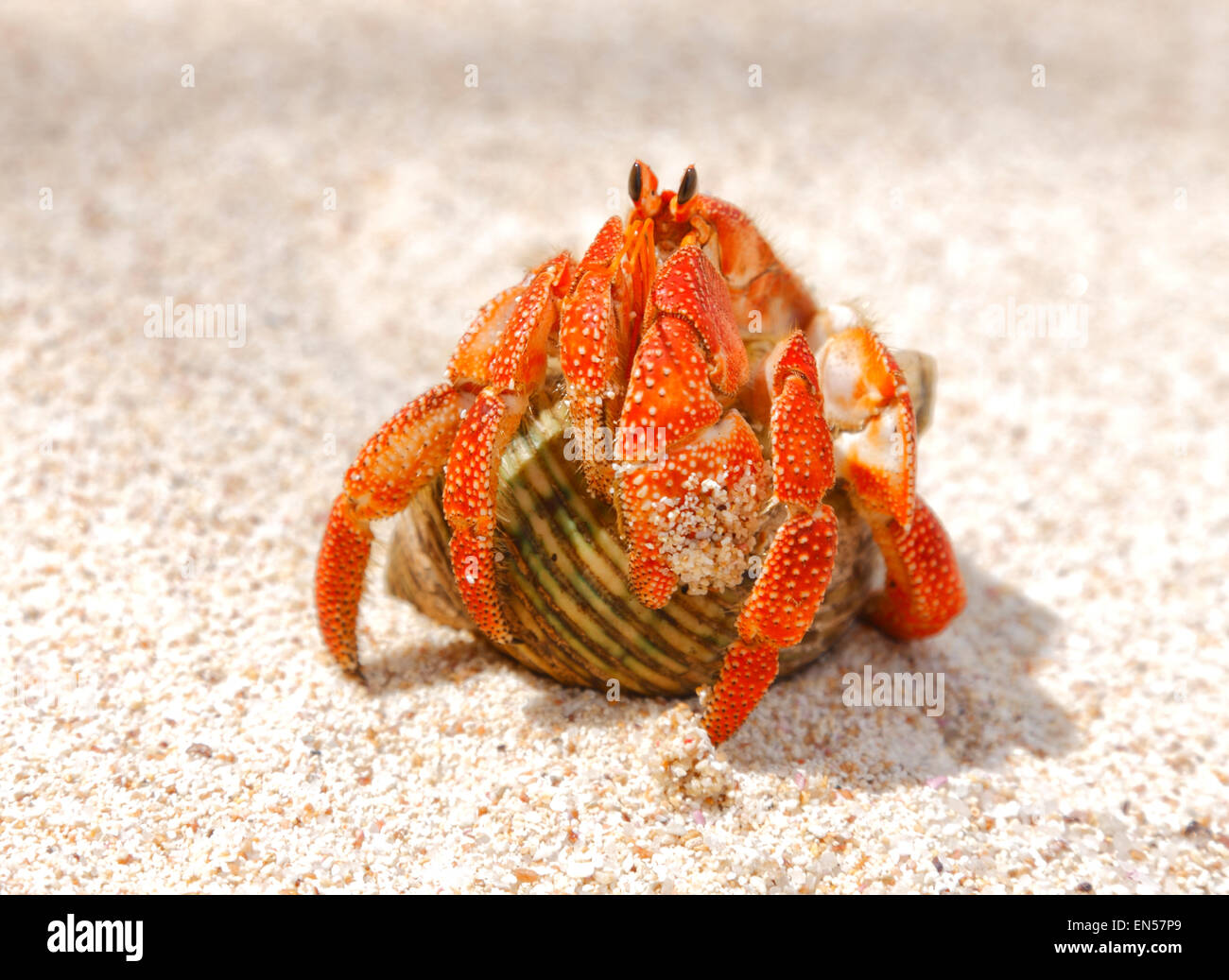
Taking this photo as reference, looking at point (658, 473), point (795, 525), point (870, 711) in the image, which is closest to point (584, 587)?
point (658, 473)

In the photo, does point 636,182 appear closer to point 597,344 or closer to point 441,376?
point 597,344

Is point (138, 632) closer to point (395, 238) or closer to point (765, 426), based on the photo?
point (765, 426)

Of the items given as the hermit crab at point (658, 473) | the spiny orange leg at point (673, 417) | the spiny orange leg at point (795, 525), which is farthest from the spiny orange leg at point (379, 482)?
the spiny orange leg at point (795, 525)

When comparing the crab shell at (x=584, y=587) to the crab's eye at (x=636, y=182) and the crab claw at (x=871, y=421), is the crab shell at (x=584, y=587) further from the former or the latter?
the crab's eye at (x=636, y=182)
